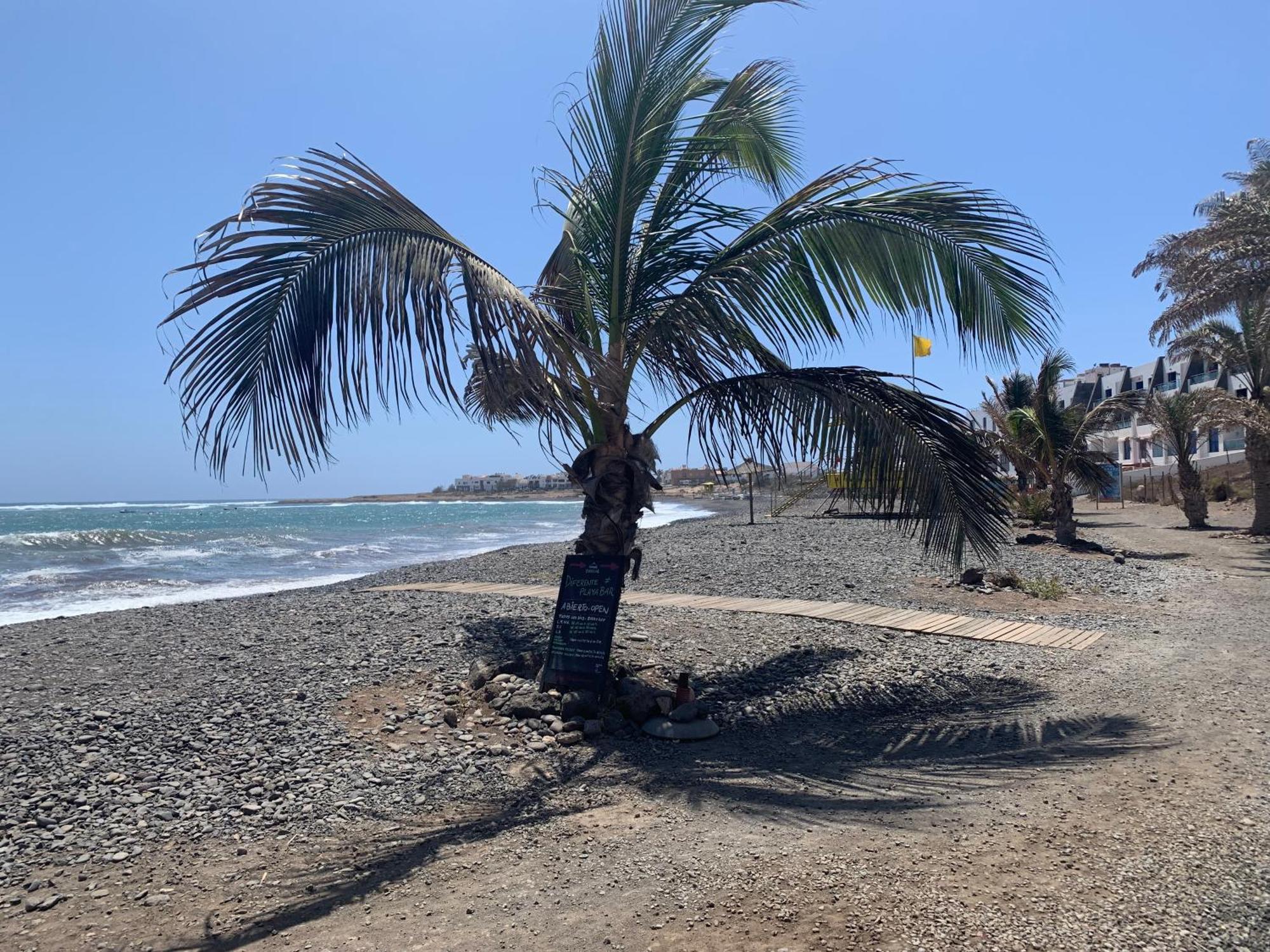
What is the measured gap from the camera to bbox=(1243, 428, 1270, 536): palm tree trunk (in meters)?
19.4

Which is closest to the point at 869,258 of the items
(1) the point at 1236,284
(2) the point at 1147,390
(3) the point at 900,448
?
(3) the point at 900,448

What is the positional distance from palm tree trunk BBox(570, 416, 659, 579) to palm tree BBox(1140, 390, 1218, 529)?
2007 centimetres

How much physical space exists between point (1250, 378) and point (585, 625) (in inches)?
914

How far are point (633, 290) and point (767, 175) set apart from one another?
2.26 metres

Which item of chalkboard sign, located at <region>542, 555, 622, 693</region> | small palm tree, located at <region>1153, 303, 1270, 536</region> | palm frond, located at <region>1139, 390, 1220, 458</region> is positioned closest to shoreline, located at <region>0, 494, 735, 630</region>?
chalkboard sign, located at <region>542, 555, 622, 693</region>

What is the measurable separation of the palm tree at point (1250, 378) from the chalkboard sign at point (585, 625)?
15072 millimetres

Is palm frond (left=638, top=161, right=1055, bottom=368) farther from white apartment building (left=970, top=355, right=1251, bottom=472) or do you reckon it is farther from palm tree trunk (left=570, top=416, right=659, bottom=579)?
white apartment building (left=970, top=355, right=1251, bottom=472)

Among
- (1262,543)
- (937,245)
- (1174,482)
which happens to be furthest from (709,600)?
(1174,482)

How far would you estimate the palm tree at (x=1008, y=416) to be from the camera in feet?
78.4

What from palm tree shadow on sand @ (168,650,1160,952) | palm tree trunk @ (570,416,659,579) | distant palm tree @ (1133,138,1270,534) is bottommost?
palm tree shadow on sand @ (168,650,1160,952)

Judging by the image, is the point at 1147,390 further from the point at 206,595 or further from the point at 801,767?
the point at 801,767

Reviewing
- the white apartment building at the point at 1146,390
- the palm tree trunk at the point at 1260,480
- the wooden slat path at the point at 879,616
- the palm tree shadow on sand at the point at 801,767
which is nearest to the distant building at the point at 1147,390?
the white apartment building at the point at 1146,390

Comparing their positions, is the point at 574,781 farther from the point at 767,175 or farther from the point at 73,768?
the point at 767,175

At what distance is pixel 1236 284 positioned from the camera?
52.7 ft
